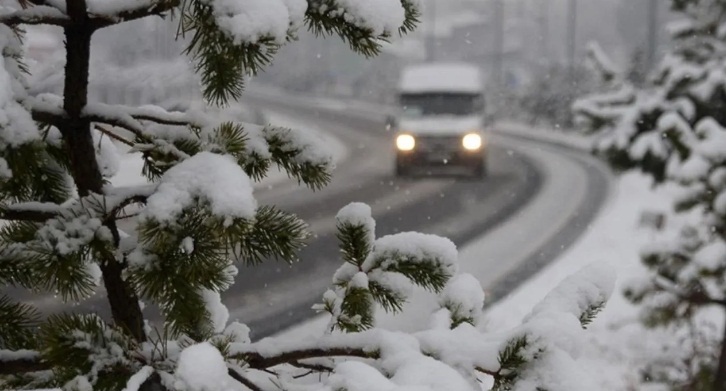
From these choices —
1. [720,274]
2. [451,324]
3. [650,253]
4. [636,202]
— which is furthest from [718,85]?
[451,324]

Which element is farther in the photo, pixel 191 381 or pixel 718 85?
pixel 718 85

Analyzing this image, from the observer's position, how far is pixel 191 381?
1.09 metres

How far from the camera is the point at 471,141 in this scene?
1614 cm

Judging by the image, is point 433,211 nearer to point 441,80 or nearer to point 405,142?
point 405,142

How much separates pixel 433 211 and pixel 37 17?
12369mm

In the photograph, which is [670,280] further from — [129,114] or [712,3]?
[129,114]

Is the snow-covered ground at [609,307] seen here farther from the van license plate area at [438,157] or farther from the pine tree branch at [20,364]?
the van license plate area at [438,157]

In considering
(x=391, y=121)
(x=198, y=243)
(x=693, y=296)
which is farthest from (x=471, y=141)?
(x=198, y=243)

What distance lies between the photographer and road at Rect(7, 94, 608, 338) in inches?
336

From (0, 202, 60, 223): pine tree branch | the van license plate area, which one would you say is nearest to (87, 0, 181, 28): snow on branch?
(0, 202, 60, 223): pine tree branch

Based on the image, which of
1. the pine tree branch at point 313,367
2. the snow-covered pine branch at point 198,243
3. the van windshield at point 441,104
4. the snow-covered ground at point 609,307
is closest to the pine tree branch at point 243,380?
the snow-covered pine branch at point 198,243

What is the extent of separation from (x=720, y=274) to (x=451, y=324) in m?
4.94

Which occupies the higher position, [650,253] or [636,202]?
[650,253]

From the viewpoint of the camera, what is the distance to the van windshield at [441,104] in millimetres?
16078
